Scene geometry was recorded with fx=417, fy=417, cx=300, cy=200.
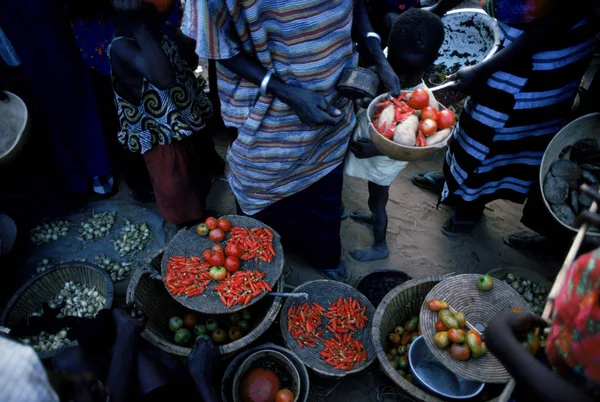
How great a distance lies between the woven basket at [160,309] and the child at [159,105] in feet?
2.00

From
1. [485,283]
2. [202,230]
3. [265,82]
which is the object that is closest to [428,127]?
[265,82]

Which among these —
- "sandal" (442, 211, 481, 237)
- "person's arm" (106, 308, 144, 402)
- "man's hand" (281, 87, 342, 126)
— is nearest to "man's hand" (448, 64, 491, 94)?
"man's hand" (281, 87, 342, 126)

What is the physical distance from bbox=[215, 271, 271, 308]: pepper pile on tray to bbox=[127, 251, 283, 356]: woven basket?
0.18 metres

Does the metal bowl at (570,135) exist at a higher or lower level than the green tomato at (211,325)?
higher

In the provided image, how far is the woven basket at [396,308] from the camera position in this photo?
8.79 ft

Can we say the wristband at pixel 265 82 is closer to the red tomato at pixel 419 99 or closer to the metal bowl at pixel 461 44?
the red tomato at pixel 419 99

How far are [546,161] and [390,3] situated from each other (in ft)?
6.75

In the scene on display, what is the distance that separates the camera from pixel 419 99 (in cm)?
253

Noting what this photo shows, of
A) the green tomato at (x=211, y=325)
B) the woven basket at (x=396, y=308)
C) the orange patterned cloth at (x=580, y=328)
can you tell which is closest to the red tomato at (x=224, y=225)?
the green tomato at (x=211, y=325)

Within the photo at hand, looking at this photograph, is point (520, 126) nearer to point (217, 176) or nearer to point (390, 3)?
point (390, 3)

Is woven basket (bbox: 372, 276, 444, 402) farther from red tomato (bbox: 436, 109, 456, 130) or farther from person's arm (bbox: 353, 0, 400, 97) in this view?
person's arm (bbox: 353, 0, 400, 97)

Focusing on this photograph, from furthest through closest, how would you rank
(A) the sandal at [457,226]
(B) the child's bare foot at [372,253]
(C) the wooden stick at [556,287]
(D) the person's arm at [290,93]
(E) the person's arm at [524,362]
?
(A) the sandal at [457,226] < (B) the child's bare foot at [372,253] < (D) the person's arm at [290,93] < (C) the wooden stick at [556,287] < (E) the person's arm at [524,362]

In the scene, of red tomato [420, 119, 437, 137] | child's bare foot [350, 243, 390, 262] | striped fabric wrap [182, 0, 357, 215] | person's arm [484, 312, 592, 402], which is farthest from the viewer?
child's bare foot [350, 243, 390, 262]

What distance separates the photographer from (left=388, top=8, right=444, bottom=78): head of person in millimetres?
2551
